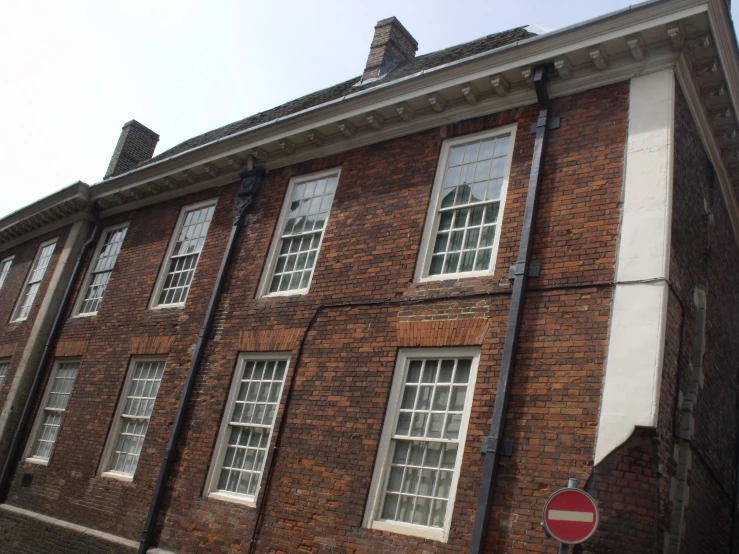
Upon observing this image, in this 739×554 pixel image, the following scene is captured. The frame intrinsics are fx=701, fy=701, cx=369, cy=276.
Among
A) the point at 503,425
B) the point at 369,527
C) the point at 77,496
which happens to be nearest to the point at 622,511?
the point at 503,425

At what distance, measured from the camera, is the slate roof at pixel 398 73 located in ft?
41.2

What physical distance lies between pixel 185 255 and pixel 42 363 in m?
4.33

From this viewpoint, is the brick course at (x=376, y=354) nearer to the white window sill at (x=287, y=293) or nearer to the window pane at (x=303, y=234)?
the white window sill at (x=287, y=293)

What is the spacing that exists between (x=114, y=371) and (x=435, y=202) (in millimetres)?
7131

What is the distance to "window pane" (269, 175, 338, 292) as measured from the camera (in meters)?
11.3

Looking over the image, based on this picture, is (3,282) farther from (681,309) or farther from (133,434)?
(681,309)

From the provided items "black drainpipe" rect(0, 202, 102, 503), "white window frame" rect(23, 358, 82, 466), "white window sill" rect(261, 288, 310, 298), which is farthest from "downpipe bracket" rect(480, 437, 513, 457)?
"black drainpipe" rect(0, 202, 102, 503)

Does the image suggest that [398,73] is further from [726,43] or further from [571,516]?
[571,516]

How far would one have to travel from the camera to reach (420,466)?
27.8ft

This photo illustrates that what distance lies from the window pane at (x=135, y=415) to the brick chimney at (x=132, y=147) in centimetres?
895

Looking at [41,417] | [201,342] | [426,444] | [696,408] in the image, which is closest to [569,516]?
[426,444]

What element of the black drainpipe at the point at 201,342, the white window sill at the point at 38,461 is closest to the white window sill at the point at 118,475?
the black drainpipe at the point at 201,342

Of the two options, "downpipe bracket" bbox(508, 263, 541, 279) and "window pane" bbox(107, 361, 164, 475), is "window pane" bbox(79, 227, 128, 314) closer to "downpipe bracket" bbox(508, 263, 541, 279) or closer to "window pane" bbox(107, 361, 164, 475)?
"window pane" bbox(107, 361, 164, 475)

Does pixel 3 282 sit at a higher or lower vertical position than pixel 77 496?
higher
